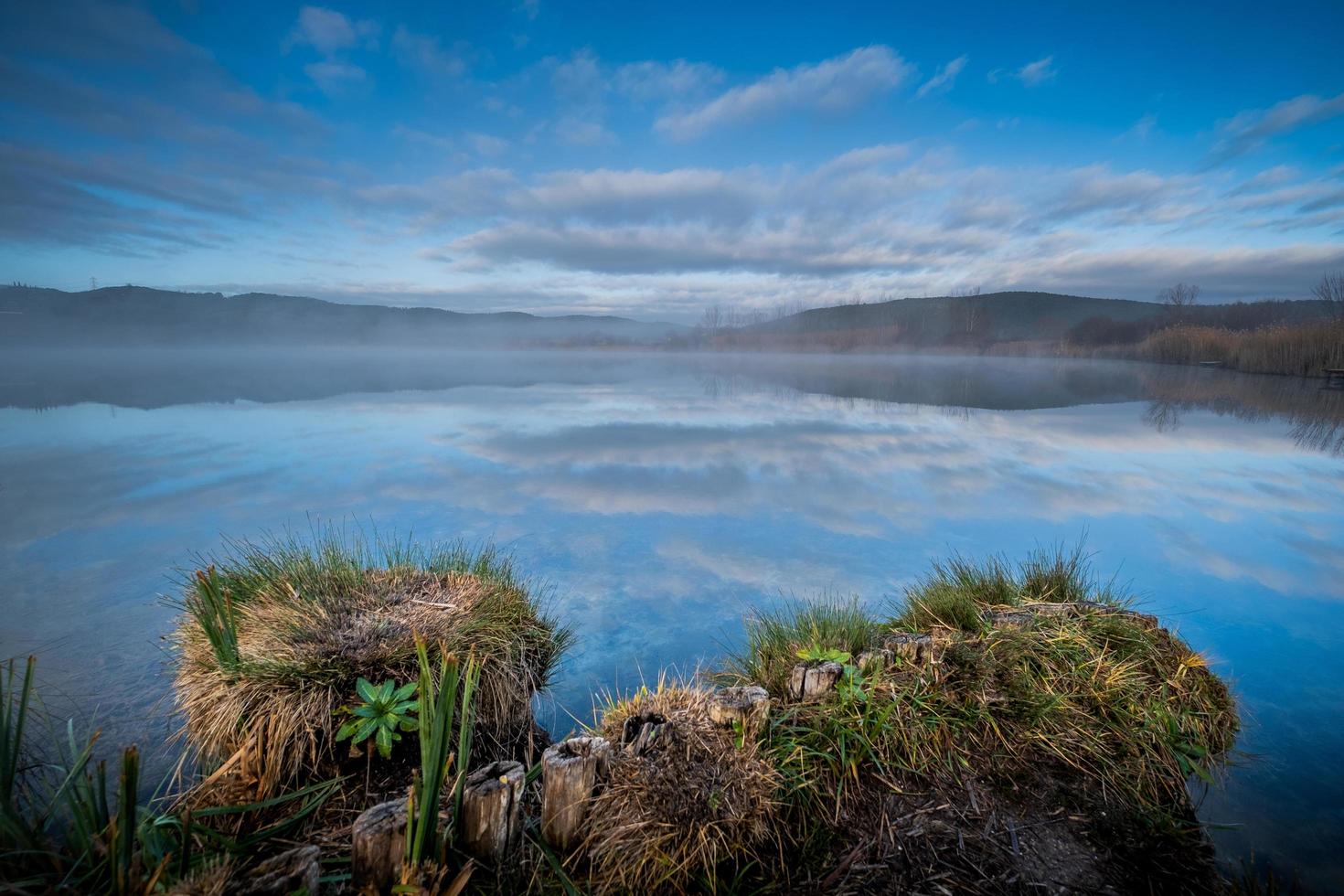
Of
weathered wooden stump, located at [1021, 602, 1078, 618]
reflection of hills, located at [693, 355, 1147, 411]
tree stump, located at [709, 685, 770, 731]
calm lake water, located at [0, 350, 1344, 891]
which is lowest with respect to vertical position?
reflection of hills, located at [693, 355, 1147, 411]

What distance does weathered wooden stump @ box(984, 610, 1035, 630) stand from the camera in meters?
4.20

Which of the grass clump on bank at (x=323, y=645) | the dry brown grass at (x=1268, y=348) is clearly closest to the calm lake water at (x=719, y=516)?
the grass clump on bank at (x=323, y=645)

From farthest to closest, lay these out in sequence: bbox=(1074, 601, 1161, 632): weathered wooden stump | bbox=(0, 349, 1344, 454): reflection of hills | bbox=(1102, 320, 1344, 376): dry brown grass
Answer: bbox=(1102, 320, 1344, 376): dry brown grass < bbox=(0, 349, 1344, 454): reflection of hills < bbox=(1074, 601, 1161, 632): weathered wooden stump

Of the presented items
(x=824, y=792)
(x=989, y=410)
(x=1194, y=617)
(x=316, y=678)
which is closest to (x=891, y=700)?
(x=824, y=792)

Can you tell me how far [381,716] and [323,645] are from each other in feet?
2.62

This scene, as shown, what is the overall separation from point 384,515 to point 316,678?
5.34 m

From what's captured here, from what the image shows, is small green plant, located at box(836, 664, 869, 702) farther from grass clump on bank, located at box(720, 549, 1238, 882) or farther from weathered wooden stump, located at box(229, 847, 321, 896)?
weathered wooden stump, located at box(229, 847, 321, 896)

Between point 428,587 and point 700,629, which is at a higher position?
point 428,587

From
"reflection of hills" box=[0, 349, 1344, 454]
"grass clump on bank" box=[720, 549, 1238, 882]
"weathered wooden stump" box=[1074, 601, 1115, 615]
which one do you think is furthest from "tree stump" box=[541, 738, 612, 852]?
"reflection of hills" box=[0, 349, 1344, 454]

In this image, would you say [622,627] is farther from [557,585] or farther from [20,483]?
[20,483]

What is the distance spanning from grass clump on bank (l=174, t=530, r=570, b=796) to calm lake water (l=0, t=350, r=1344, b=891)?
433 mm

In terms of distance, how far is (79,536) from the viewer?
716 centimetres

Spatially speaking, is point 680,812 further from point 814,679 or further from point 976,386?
point 976,386

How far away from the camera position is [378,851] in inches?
83.4
